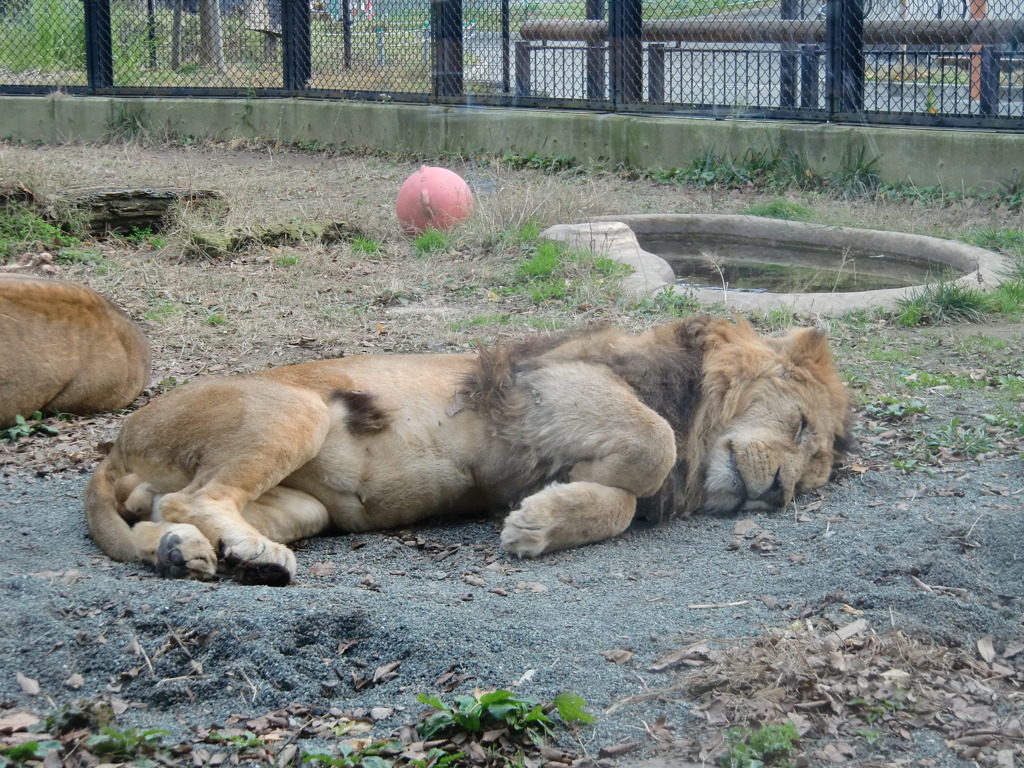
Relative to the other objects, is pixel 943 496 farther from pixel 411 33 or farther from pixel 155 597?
pixel 411 33

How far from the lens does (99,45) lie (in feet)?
54.2

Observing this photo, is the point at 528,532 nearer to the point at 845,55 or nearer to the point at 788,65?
the point at 845,55

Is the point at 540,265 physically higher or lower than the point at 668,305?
higher

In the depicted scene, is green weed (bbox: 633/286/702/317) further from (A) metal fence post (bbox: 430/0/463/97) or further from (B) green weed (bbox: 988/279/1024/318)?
(A) metal fence post (bbox: 430/0/463/97)

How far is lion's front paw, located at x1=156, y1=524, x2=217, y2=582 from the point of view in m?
3.92

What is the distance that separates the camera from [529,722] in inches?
114

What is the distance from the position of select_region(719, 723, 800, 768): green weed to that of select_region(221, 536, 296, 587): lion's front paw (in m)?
1.77

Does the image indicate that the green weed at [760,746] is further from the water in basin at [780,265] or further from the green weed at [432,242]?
the green weed at [432,242]

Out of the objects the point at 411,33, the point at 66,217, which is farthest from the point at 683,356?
the point at 411,33

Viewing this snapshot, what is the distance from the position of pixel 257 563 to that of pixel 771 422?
2193mm

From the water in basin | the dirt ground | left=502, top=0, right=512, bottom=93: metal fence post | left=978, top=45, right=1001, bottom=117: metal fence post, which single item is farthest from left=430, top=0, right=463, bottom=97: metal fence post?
the dirt ground

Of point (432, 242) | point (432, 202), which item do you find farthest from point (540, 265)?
point (432, 202)

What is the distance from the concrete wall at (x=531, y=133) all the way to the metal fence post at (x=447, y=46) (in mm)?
315

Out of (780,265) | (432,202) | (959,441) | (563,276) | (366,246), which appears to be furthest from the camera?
(432,202)
